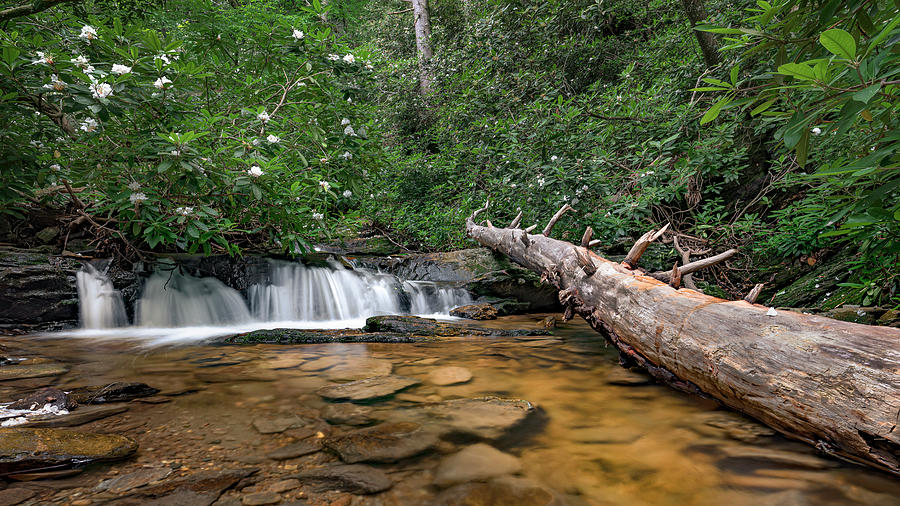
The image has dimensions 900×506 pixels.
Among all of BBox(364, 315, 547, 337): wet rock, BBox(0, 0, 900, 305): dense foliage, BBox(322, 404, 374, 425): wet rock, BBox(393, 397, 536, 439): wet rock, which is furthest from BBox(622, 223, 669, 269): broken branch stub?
BBox(322, 404, 374, 425): wet rock

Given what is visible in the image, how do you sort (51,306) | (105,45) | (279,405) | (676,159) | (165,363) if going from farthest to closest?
(676,159)
(51,306)
(105,45)
(165,363)
(279,405)

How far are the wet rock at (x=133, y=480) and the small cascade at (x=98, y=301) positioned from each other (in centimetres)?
504

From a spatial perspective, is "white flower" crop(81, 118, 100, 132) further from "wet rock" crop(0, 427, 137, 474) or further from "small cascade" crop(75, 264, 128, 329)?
"wet rock" crop(0, 427, 137, 474)

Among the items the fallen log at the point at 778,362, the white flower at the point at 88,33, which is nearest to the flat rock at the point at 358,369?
the fallen log at the point at 778,362

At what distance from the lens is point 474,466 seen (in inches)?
66.9

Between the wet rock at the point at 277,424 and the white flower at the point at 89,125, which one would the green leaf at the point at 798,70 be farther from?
the white flower at the point at 89,125

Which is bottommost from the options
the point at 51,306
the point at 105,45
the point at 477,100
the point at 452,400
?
the point at 452,400

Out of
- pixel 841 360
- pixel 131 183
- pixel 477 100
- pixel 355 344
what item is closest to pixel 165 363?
pixel 355 344

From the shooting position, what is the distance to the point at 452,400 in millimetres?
2473

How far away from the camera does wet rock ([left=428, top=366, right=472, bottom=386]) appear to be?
286cm

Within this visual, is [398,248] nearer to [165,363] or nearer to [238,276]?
[238,276]

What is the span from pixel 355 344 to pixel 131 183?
9.48 feet

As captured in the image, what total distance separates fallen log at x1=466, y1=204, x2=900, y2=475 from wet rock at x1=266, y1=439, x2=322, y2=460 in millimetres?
1957

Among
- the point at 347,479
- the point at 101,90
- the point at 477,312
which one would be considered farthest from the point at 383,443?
the point at 477,312
